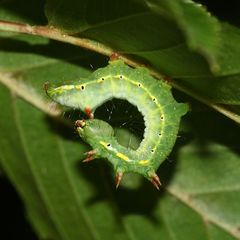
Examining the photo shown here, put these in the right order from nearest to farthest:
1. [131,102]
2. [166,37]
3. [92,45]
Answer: [166,37], [92,45], [131,102]

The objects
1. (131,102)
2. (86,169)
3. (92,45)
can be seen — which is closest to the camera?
(92,45)

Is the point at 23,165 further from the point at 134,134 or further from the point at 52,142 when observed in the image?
the point at 134,134

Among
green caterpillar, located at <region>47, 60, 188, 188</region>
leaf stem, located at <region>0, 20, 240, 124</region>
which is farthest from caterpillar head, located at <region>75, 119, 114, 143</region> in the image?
leaf stem, located at <region>0, 20, 240, 124</region>

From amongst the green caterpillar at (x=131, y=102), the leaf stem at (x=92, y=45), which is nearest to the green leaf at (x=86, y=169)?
the green caterpillar at (x=131, y=102)

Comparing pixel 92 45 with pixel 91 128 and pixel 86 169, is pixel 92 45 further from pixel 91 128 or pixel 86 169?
pixel 86 169

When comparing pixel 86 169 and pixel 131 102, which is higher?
pixel 131 102

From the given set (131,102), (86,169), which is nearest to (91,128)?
(131,102)

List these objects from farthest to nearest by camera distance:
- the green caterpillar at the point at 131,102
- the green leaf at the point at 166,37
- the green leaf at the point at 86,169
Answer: the green leaf at the point at 86,169, the green caterpillar at the point at 131,102, the green leaf at the point at 166,37

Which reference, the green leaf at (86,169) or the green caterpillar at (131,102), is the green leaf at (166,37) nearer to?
the green caterpillar at (131,102)
